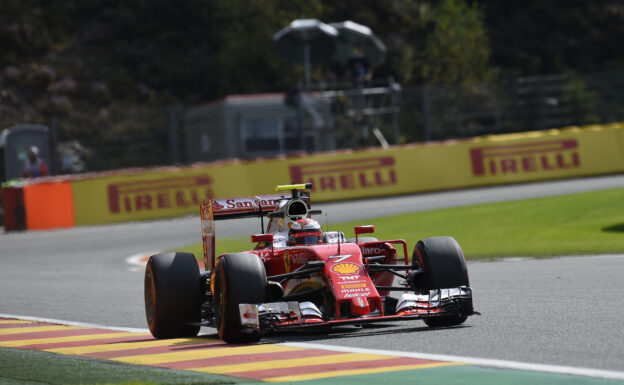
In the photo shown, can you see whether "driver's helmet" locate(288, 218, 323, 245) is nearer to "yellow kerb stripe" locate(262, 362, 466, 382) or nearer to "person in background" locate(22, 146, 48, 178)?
"yellow kerb stripe" locate(262, 362, 466, 382)

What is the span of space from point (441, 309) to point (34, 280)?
31.8 feet

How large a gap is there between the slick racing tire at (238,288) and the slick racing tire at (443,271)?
4.79 feet

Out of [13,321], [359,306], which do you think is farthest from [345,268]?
[13,321]

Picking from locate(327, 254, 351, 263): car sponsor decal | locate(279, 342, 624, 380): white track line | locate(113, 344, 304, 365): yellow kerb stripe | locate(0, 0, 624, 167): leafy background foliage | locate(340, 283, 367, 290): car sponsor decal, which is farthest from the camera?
locate(0, 0, 624, 167): leafy background foliage

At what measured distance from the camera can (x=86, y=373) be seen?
8.19m

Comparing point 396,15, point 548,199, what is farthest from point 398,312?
point 396,15

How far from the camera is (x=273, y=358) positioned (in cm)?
862

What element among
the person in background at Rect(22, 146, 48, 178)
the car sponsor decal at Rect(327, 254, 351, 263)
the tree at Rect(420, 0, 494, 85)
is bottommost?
the car sponsor decal at Rect(327, 254, 351, 263)

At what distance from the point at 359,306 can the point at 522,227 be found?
12961 millimetres

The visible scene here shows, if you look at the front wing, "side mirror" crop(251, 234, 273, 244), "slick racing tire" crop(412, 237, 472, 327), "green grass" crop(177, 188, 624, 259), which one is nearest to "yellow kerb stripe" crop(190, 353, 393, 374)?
the front wing

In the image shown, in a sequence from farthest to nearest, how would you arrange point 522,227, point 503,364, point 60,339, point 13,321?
point 522,227, point 13,321, point 60,339, point 503,364

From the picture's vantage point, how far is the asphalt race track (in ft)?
28.4

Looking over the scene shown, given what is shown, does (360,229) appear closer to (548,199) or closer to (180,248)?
(180,248)

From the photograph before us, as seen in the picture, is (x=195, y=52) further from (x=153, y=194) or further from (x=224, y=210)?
(x=224, y=210)
